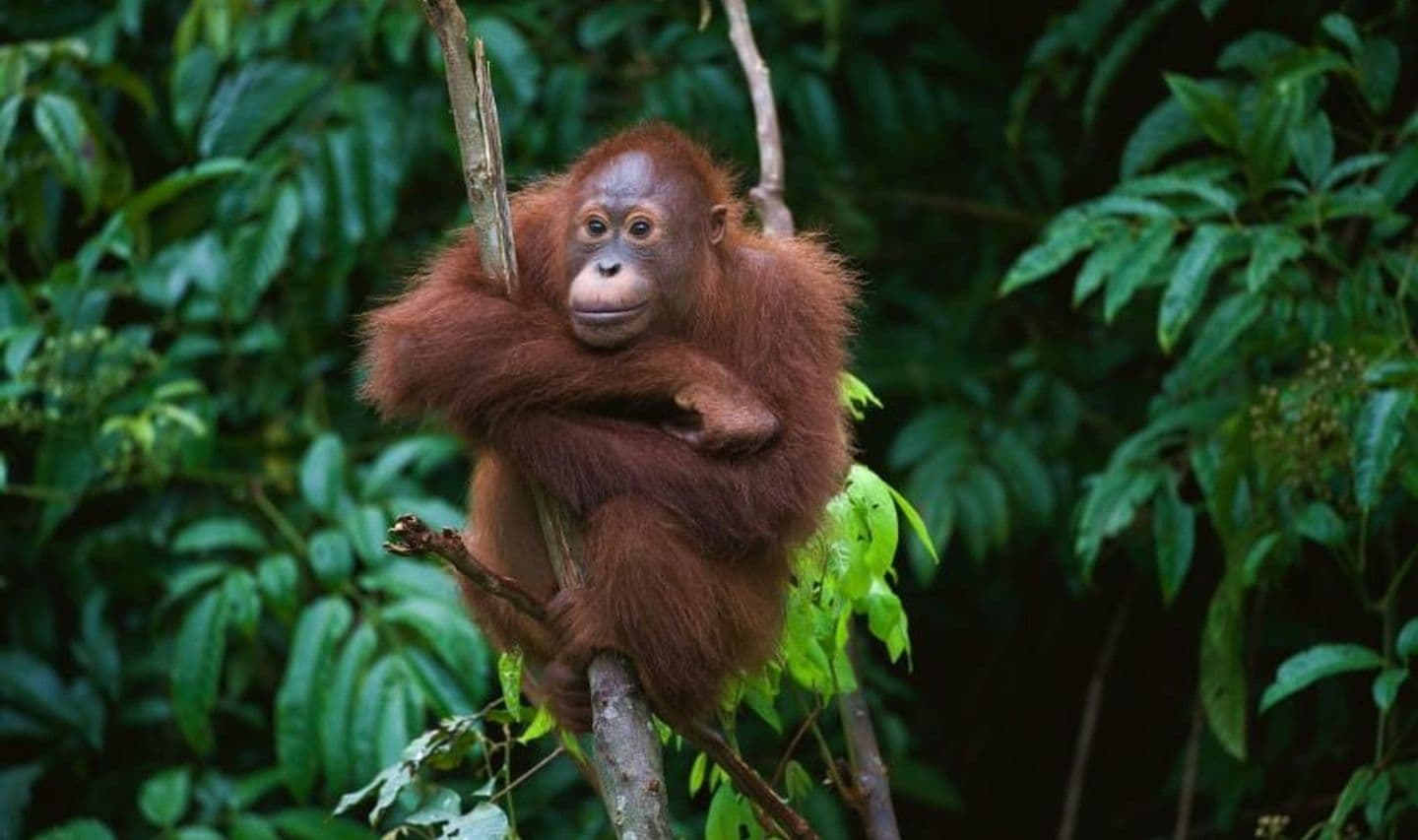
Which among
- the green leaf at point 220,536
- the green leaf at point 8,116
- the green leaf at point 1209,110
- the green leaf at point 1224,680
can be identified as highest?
the green leaf at point 8,116

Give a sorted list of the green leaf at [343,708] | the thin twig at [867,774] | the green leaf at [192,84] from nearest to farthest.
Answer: the thin twig at [867,774]
the green leaf at [343,708]
the green leaf at [192,84]

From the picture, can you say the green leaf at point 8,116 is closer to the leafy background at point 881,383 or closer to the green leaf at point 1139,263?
the leafy background at point 881,383

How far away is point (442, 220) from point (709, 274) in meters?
A: 2.98

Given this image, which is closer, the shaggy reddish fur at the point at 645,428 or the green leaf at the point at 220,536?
the shaggy reddish fur at the point at 645,428

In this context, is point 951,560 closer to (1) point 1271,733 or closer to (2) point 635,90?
(1) point 1271,733

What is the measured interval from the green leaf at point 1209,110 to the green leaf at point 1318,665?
1.22 metres

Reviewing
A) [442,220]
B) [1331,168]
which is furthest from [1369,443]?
[442,220]

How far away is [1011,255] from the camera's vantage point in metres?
6.23

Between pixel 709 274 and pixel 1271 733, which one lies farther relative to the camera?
pixel 1271 733

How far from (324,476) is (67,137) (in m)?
1.17

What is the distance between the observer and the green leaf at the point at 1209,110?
412 cm

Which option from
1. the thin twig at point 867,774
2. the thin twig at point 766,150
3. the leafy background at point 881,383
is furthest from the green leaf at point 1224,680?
the thin twig at point 766,150

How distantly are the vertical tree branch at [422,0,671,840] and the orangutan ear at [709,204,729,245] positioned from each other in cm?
51

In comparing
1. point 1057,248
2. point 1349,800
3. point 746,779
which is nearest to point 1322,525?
point 1349,800
